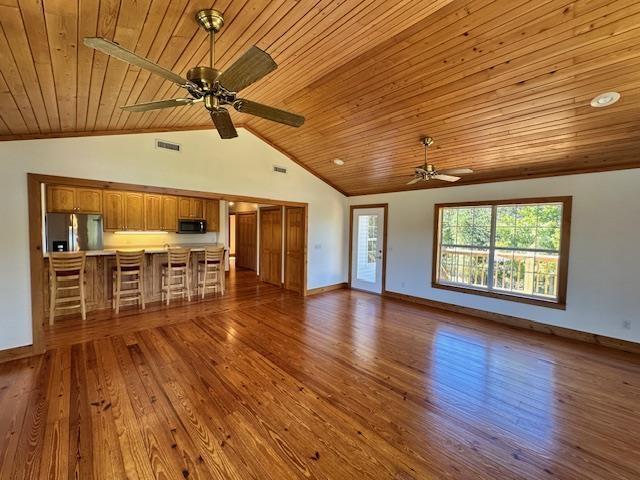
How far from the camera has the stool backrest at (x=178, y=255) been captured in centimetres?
522

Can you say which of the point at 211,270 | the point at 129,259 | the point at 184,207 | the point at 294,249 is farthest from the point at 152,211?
the point at 294,249

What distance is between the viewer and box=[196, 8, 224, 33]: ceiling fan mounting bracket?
1.85 metres

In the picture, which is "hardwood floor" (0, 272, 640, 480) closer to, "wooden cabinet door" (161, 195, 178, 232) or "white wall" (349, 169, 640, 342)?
"white wall" (349, 169, 640, 342)

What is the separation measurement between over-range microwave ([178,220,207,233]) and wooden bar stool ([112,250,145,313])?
1708mm

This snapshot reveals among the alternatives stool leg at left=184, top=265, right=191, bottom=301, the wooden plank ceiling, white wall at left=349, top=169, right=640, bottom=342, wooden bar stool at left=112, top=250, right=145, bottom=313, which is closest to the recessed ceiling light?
the wooden plank ceiling

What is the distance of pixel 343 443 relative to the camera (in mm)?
2020

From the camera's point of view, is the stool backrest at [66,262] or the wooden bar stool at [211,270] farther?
the wooden bar stool at [211,270]

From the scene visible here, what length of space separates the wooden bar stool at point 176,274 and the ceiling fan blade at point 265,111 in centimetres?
389

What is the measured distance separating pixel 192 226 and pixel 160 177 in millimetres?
2571

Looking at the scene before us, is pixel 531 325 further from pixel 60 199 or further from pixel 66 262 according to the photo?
pixel 60 199

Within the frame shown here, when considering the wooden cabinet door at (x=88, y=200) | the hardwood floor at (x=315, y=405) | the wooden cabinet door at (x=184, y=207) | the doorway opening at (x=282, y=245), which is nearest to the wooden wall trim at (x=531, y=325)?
the hardwood floor at (x=315, y=405)

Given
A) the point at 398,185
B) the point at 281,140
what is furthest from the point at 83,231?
the point at 398,185

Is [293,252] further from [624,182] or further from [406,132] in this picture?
[624,182]

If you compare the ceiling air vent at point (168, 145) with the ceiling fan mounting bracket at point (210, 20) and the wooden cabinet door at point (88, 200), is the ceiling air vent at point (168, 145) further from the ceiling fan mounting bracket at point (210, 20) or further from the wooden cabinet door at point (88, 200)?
the ceiling fan mounting bracket at point (210, 20)
